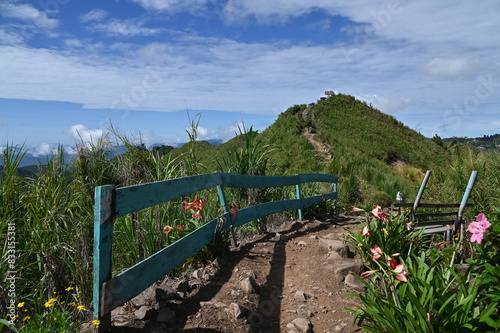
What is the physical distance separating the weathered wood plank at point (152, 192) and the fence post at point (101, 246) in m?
0.13

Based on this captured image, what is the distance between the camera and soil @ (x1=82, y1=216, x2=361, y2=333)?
330 centimetres

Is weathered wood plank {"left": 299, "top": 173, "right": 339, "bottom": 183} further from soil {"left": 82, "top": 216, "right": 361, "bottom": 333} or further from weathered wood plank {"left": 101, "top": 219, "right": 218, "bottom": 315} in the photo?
weathered wood plank {"left": 101, "top": 219, "right": 218, "bottom": 315}

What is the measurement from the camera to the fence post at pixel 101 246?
271 cm

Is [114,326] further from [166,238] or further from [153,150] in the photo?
[153,150]

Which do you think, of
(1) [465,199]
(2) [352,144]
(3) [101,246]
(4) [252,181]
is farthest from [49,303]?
(2) [352,144]

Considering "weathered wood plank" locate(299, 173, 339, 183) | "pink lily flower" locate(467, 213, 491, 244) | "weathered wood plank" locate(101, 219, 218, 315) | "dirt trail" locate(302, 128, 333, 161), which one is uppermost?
"dirt trail" locate(302, 128, 333, 161)

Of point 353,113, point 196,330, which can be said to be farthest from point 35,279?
point 353,113

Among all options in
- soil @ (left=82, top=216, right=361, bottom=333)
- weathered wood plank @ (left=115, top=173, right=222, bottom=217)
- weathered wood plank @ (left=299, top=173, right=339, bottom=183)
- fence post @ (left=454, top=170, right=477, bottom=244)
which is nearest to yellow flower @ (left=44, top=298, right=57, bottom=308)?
soil @ (left=82, top=216, right=361, bottom=333)

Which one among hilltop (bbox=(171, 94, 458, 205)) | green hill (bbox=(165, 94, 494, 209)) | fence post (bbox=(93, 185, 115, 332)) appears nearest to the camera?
fence post (bbox=(93, 185, 115, 332))

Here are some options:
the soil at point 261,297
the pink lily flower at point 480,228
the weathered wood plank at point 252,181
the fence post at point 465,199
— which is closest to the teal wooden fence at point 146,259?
the weathered wood plank at point 252,181

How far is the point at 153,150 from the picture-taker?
22.3ft

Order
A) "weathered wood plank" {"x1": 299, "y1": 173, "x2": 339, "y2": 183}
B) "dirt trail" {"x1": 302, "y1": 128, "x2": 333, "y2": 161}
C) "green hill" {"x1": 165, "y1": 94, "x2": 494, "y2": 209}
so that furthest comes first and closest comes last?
1. "dirt trail" {"x1": 302, "y1": 128, "x2": 333, "y2": 161}
2. "green hill" {"x1": 165, "y1": 94, "x2": 494, "y2": 209}
3. "weathered wood plank" {"x1": 299, "y1": 173, "x2": 339, "y2": 183}

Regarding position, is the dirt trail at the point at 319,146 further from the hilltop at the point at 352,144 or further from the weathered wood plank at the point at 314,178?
the weathered wood plank at the point at 314,178

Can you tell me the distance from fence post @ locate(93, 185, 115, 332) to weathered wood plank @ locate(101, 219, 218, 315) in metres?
0.05
